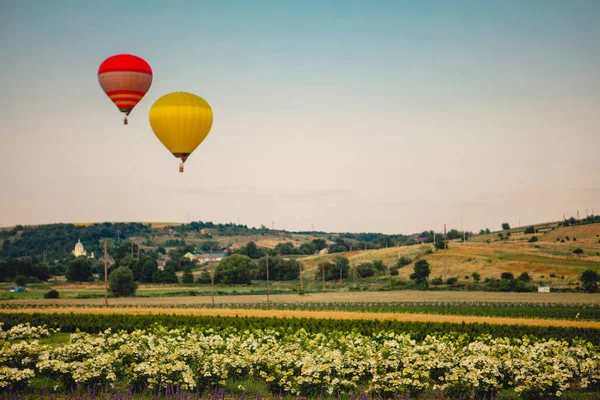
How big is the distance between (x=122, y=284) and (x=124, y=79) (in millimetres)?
56863

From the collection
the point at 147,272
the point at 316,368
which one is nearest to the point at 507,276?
the point at 147,272

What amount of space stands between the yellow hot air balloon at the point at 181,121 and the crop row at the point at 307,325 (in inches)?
410

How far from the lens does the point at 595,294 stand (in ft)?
271

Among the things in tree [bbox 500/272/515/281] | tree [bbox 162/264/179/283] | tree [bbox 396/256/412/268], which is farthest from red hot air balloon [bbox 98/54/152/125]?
tree [bbox 396/256/412/268]

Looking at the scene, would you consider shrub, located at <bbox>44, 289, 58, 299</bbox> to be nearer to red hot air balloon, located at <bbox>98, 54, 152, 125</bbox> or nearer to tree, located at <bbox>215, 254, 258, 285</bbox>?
tree, located at <bbox>215, 254, 258, 285</bbox>

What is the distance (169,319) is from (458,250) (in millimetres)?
97963

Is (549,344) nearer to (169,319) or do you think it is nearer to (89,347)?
(89,347)

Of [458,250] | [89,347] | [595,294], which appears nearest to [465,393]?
[89,347]

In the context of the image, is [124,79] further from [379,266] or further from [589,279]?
[379,266]

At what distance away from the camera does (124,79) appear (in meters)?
41.9

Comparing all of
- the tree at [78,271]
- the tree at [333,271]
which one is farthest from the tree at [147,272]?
the tree at [333,271]

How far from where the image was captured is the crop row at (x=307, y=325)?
37.7m

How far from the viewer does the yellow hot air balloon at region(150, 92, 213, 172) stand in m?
41.8

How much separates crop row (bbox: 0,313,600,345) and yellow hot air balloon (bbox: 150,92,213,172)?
34.2 feet
